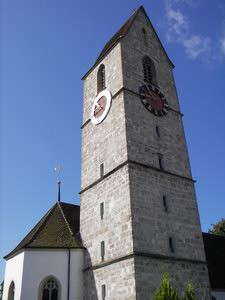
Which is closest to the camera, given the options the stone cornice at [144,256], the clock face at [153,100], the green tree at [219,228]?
the stone cornice at [144,256]

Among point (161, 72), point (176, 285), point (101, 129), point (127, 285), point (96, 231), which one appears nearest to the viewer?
point (127, 285)

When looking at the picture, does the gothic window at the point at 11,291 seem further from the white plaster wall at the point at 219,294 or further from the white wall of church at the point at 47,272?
the white plaster wall at the point at 219,294

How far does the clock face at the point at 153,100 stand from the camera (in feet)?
62.6

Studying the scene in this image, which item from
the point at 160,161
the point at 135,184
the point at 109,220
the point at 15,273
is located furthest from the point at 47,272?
the point at 160,161

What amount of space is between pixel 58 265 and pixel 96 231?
237 centimetres

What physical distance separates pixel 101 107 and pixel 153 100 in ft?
9.91

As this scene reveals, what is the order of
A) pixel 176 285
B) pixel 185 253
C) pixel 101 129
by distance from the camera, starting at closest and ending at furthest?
pixel 176 285 < pixel 185 253 < pixel 101 129

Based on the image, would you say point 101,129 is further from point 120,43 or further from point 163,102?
point 120,43

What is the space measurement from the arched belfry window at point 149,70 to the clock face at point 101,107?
2562 mm

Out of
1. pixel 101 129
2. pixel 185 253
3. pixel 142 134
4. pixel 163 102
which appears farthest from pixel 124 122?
pixel 185 253

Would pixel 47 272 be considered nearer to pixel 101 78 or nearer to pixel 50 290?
pixel 50 290

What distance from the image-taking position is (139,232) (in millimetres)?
14453

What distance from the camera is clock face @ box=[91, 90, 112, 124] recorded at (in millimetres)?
19500

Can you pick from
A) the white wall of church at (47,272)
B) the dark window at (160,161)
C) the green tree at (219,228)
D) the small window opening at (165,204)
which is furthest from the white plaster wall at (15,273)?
the green tree at (219,228)
